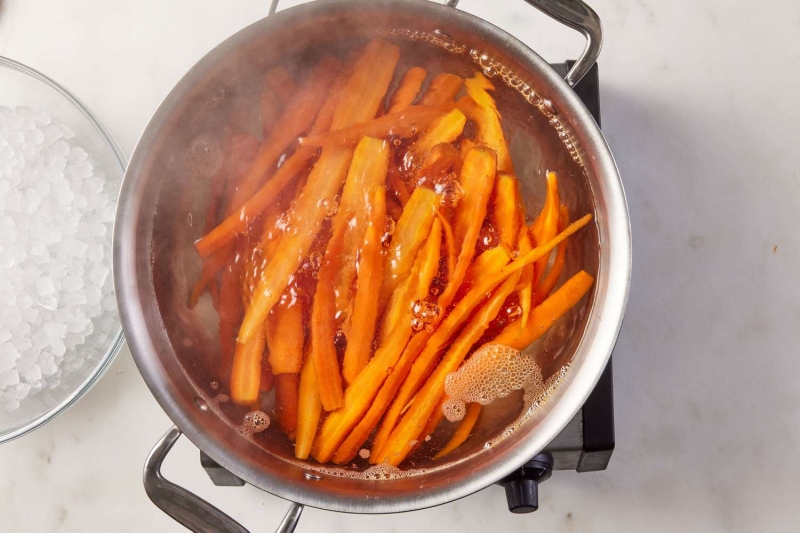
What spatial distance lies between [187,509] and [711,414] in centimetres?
66

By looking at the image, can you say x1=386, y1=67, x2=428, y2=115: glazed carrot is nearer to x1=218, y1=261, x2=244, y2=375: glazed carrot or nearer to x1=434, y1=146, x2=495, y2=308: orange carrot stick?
x1=434, y1=146, x2=495, y2=308: orange carrot stick

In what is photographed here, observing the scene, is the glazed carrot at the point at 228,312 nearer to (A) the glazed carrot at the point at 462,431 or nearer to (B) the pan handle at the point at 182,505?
(B) the pan handle at the point at 182,505

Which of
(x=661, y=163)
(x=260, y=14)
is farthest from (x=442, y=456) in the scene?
(x=260, y=14)

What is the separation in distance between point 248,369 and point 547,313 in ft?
1.05

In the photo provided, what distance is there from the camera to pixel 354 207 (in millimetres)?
648

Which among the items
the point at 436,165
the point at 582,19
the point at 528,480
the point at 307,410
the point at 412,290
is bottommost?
the point at 528,480

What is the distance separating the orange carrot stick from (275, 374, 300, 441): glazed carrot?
0.19 m

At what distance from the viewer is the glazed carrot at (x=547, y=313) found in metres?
0.66

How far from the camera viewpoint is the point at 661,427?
2.74ft

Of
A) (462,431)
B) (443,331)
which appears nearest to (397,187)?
(443,331)

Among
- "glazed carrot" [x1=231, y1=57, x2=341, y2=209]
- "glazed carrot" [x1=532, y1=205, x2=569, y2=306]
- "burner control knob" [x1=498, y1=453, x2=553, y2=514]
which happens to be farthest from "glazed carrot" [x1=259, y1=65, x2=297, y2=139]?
"burner control knob" [x1=498, y1=453, x2=553, y2=514]

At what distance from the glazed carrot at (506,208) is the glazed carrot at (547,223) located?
3cm

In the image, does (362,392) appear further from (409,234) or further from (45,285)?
(45,285)

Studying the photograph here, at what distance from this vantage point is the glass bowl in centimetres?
80
